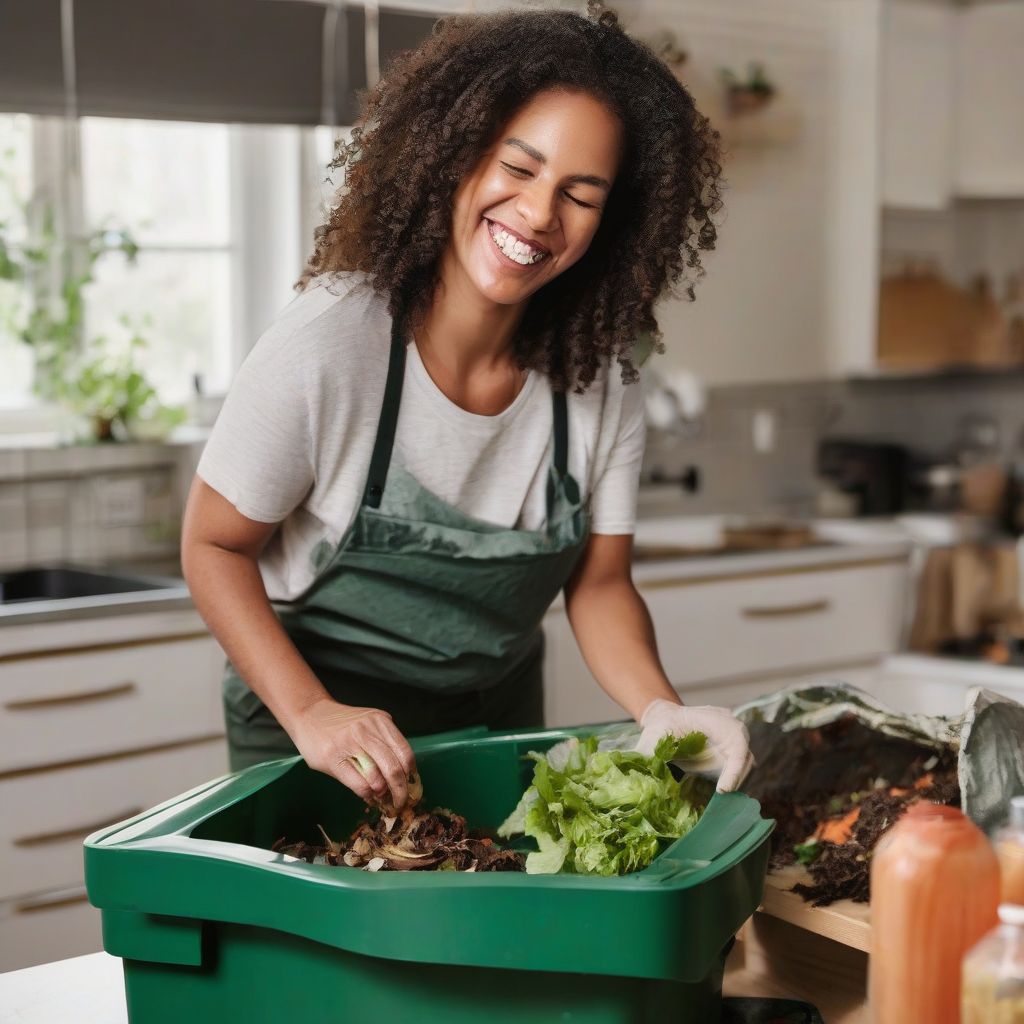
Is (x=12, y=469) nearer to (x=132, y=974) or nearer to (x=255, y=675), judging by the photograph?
(x=255, y=675)

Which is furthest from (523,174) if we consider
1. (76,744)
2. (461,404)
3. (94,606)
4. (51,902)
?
(51,902)

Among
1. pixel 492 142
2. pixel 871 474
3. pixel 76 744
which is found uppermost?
pixel 492 142

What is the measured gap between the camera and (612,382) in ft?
5.29

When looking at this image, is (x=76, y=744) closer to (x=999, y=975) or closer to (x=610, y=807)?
(x=610, y=807)

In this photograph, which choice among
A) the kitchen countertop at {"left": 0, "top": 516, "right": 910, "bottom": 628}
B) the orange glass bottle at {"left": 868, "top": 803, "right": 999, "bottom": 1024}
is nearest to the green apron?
the orange glass bottle at {"left": 868, "top": 803, "right": 999, "bottom": 1024}

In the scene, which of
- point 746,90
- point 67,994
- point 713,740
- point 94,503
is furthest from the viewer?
point 746,90

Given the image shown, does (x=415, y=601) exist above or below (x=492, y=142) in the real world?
below

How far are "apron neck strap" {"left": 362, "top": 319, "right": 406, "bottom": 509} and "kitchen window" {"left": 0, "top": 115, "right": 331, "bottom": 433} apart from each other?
1.70m

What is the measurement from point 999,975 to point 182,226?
288 cm

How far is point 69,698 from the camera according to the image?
97.0 inches

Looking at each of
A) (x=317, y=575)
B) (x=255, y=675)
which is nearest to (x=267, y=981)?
(x=255, y=675)

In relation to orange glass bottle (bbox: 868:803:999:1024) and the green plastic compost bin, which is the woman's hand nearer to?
the green plastic compost bin

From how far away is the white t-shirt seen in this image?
1396 mm

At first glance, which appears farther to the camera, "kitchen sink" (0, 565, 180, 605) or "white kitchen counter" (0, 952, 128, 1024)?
"kitchen sink" (0, 565, 180, 605)
